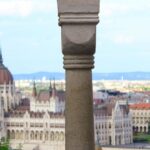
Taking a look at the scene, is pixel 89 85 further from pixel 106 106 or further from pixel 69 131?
pixel 106 106

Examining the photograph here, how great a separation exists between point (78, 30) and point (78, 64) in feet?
0.47

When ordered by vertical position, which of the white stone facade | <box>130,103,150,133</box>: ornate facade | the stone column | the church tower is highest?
Answer: the church tower

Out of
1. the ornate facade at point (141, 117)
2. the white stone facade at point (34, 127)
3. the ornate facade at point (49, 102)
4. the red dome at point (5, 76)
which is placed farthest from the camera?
the ornate facade at point (141, 117)

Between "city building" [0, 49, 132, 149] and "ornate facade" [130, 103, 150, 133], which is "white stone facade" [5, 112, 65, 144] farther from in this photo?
"ornate facade" [130, 103, 150, 133]

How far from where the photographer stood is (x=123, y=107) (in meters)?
61.1

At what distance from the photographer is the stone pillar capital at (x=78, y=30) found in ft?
11.4

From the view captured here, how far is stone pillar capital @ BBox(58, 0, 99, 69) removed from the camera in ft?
11.4

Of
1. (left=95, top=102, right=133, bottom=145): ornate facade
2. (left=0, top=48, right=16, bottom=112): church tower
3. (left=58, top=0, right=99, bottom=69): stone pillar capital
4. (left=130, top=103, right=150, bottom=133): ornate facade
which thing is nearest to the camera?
(left=58, top=0, right=99, bottom=69): stone pillar capital

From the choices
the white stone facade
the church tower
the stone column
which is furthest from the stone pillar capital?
the church tower

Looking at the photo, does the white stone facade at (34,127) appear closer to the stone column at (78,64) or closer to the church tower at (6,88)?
the church tower at (6,88)

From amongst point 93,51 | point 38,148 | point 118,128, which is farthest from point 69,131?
point 118,128

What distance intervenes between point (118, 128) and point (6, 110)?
8.01 m

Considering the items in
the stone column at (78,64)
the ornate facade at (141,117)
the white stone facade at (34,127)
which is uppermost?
the ornate facade at (141,117)

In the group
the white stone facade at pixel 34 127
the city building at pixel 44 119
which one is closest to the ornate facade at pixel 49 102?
the city building at pixel 44 119
